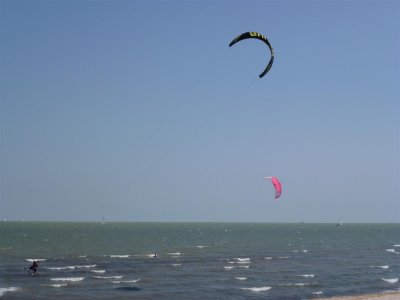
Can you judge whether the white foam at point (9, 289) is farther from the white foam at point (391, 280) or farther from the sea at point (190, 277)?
the white foam at point (391, 280)

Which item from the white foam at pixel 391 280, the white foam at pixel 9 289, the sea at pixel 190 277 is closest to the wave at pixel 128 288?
the sea at pixel 190 277

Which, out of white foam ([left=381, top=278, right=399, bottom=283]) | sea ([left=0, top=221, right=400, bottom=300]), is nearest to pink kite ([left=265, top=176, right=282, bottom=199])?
sea ([left=0, top=221, right=400, bottom=300])

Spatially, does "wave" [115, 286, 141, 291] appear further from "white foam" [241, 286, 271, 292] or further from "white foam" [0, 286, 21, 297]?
"white foam" [241, 286, 271, 292]

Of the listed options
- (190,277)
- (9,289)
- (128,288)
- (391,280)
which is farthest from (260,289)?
(9,289)

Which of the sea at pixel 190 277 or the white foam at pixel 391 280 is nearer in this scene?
the sea at pixel 190 277

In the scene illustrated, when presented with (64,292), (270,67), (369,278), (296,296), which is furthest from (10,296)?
(369,278)

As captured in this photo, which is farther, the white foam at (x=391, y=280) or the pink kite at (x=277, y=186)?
the white foam at (x=391, y=280)

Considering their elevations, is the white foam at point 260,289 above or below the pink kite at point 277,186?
below

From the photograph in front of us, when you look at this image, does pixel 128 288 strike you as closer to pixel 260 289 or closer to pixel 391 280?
pixel 260 289

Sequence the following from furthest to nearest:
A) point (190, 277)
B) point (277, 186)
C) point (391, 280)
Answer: point (391, 280)
point (190, 277)
point (277, 186)

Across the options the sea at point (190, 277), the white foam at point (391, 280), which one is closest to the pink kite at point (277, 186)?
the sea at point (190, 277)

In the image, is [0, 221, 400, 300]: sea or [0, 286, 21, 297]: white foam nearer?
[0, 286, 21, 297]: white foam

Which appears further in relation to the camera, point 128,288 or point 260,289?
point 260,289

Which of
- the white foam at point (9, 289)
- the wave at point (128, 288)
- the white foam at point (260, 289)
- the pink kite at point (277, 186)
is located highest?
the pink kite at point (277, 186)
